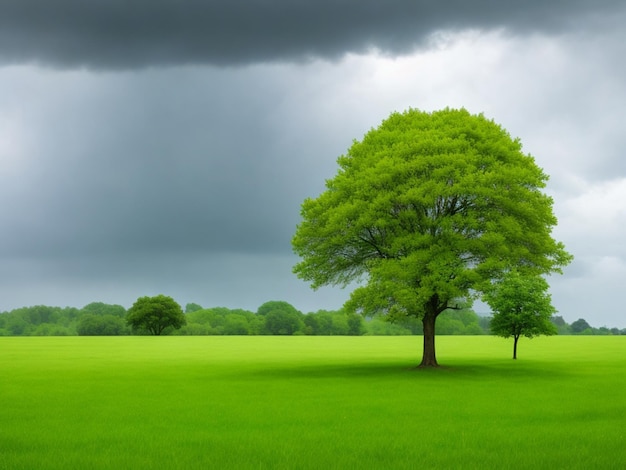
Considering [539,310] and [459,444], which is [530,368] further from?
[459,444]

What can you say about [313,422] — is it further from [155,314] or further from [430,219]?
[155,314]

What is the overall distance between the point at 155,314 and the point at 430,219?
147m

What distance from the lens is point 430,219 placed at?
4844cm

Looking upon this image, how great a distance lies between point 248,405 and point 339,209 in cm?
2231

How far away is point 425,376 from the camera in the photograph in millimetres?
45031

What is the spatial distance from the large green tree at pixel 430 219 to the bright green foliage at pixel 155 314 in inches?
5369

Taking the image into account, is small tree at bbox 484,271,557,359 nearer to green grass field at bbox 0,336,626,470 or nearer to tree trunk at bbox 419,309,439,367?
tree trunk at bbox 419,309,439,367

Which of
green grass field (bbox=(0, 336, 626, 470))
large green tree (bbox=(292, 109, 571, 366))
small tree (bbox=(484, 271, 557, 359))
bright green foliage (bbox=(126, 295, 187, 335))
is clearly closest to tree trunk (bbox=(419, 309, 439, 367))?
large green tree (bbox=(292, 109, 571, 366))

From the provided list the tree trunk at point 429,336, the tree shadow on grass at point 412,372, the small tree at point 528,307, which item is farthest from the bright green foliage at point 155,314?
the tree trunk at point 429,336

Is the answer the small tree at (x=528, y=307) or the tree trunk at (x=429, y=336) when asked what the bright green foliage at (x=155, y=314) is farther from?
the tree trunk at (x=429, y=336)

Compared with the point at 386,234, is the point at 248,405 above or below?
below

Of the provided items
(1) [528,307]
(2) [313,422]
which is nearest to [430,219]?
(1) [528,307]

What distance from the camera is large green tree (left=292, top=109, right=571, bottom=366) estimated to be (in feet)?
153

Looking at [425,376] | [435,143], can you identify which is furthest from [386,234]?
[425,376]
